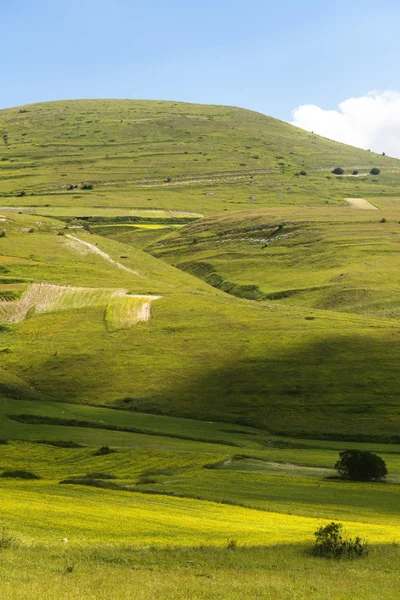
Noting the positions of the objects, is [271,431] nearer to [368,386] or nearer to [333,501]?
[368,386]

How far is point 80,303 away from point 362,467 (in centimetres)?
8777

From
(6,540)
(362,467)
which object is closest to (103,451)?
(362,467)

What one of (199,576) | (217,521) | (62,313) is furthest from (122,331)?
(199,576)

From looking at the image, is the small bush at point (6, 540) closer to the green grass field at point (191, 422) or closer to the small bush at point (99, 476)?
the green grass field at point (191, 422)

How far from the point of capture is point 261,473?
6322 cm

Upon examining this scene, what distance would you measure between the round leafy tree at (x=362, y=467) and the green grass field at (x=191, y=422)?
3.37ft

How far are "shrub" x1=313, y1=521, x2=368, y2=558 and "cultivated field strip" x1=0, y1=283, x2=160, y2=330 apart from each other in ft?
307

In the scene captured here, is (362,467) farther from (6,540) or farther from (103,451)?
(6,540)

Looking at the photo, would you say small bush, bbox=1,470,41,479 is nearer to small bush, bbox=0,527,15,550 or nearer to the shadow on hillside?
small bush, bbox=0,527,15,550

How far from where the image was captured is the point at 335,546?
3403 cm

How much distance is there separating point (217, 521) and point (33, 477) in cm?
1843

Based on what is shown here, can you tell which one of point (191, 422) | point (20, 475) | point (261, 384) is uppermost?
point (261, 384)

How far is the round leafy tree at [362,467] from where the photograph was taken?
202ft

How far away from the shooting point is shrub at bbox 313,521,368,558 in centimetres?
3400
